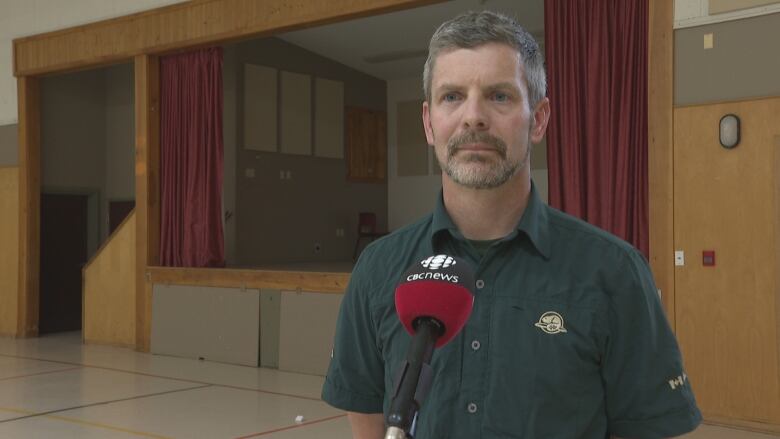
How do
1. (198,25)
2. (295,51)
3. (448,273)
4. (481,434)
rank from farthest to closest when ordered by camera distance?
(295,51)
(198,25)
(481,434)
(448,273)

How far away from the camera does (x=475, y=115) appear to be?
148 centimetres

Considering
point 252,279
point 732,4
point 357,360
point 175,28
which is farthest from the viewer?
point 175,28

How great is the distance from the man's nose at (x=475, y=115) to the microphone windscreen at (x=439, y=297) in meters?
0.31

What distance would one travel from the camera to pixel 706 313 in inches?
252

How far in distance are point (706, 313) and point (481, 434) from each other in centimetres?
535

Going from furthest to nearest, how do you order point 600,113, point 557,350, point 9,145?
point 9,145 < point 600,113 < point 557,350

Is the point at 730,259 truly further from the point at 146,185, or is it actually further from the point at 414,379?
the point at 146,185

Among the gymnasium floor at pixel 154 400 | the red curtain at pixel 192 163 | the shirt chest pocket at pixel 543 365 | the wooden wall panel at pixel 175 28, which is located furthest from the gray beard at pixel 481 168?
the red curtain at pixel 192 163

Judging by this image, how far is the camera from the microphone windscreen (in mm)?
1216

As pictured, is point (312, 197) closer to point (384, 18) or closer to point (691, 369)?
point (384, 18)

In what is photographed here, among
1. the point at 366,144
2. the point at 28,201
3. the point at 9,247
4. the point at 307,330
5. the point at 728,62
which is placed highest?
the point at 366,144

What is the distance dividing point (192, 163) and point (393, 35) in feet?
→ 17.8

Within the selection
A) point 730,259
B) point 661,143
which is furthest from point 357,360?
point 661,143

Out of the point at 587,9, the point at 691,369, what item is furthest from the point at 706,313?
the point at 587,9
